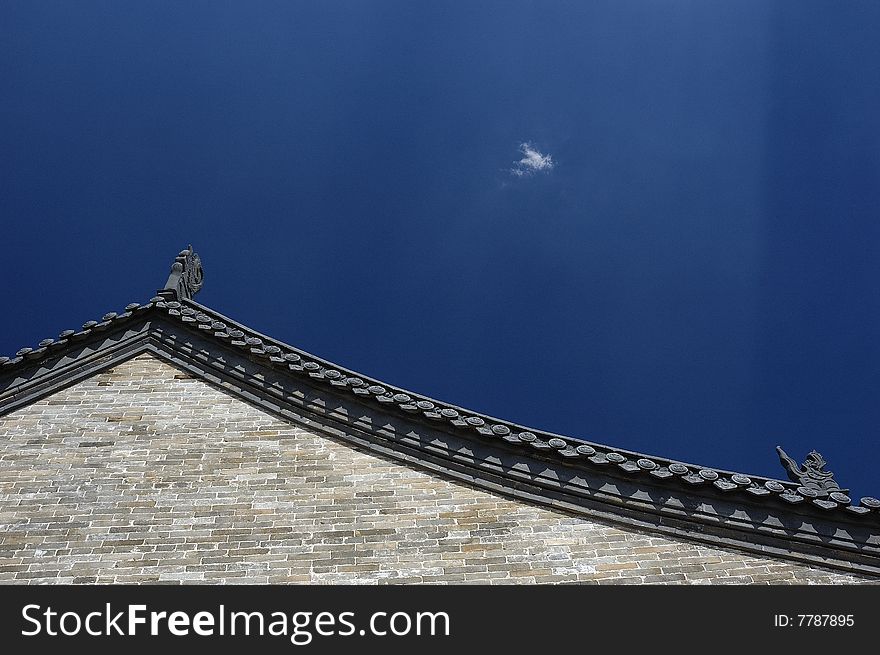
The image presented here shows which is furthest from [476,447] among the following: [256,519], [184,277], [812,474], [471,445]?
[184,277]

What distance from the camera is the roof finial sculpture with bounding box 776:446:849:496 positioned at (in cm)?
730

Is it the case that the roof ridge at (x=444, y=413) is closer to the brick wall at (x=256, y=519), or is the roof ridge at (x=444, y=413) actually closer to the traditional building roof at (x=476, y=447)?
the traditional building roof at (x=476, y=447)

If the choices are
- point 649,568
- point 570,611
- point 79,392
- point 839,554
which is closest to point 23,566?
point 79,392

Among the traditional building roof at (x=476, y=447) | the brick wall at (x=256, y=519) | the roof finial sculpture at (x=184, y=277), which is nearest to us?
the brick wall at (x=256, y=519)

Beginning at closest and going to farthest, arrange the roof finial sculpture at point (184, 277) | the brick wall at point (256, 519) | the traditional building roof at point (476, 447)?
1. the brick wall at point (256, 519)
2. the traditional building roof at point (476, 447)
3. the roof finial sculpture at point (184, 277)

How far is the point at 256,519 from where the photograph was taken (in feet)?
22.7

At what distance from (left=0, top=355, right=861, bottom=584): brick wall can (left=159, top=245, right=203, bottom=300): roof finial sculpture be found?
7.85 feet

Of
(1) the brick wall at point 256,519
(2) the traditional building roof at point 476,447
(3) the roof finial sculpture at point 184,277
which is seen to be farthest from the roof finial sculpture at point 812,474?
(3) the roof finial sculpture at point 184,277

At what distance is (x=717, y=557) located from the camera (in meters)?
6.58

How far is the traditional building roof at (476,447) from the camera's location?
681 cm

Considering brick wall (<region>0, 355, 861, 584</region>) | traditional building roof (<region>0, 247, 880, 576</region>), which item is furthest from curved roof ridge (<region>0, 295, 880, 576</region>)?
brick wall (<region>0, 355, 861, 584</region>)

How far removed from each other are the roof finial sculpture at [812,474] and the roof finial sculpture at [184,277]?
917 cm

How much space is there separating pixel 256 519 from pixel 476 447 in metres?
2.66

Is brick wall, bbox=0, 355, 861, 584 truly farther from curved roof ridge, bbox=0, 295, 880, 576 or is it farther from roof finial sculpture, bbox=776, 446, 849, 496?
roof finial sculpture, bbox=776, 446, 849, 496
